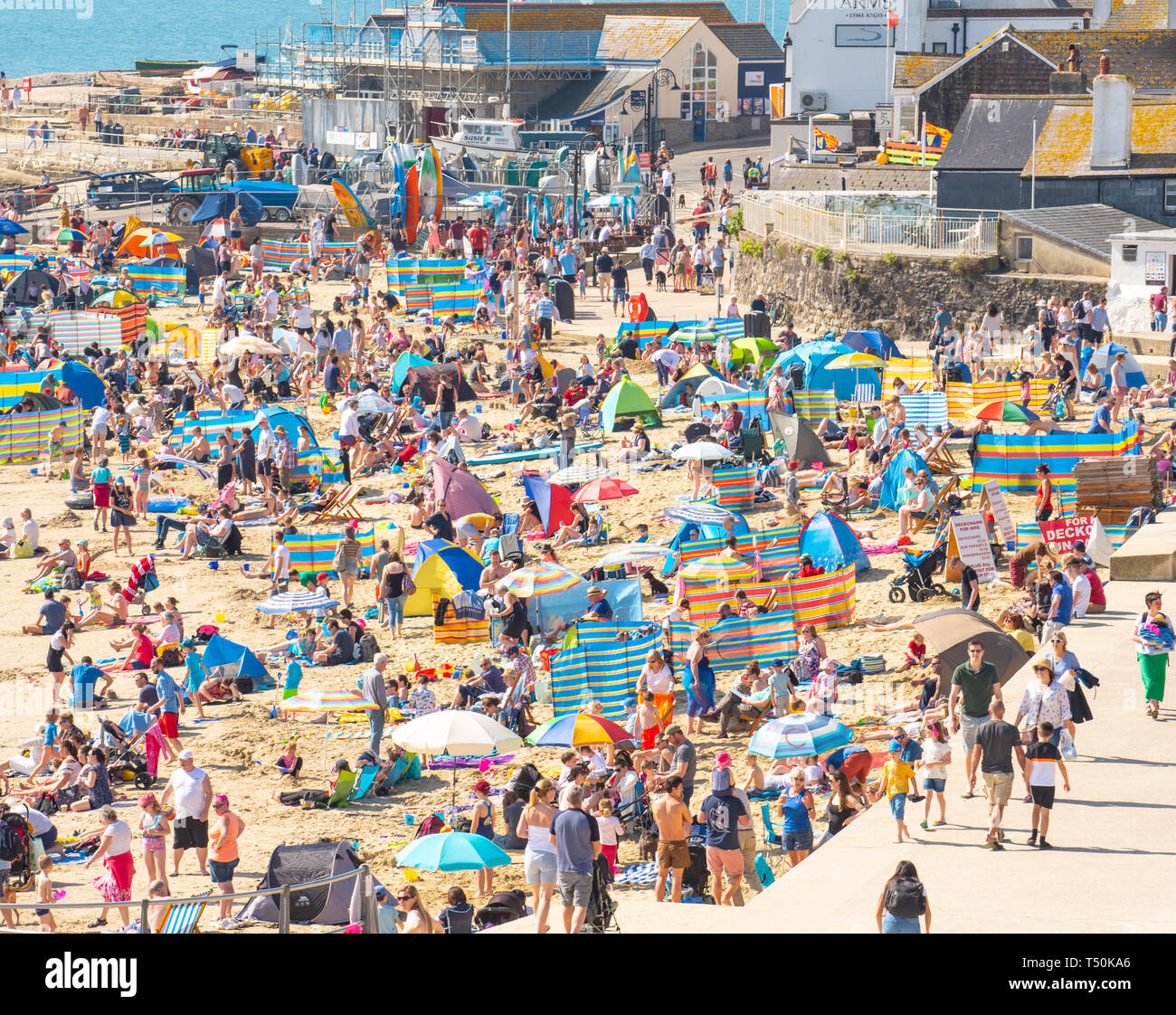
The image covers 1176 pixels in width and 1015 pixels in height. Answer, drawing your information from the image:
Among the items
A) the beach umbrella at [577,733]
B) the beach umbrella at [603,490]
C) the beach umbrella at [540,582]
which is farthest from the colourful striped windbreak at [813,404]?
the beach umbrella at [577,733]

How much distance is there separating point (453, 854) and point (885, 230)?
22032mm

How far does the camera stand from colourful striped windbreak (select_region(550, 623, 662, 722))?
1566 cm

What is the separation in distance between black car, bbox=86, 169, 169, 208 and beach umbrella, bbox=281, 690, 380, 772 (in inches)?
1340

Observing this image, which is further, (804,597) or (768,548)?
(768,548)

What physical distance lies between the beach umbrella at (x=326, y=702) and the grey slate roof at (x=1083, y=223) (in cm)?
1861

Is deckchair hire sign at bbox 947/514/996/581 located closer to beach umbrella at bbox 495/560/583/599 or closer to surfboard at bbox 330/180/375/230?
beach umbrella at bbox 495/560/583/599

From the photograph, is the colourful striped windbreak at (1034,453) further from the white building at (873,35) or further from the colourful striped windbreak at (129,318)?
the white building at (873,35)

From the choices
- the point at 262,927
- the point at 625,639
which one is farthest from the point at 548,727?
the point at 262,927

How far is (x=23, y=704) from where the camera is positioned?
17.3m

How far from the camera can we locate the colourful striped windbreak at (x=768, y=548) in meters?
18.1

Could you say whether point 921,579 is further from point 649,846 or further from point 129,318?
point 129,318

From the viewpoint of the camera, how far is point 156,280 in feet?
124

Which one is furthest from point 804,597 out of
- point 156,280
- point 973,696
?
point 156,280

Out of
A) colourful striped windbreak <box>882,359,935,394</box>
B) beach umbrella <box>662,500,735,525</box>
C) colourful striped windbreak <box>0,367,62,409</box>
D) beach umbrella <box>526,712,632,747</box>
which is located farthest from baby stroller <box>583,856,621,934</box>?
colourful striped windbreak <box>0,367,62,409</box>
